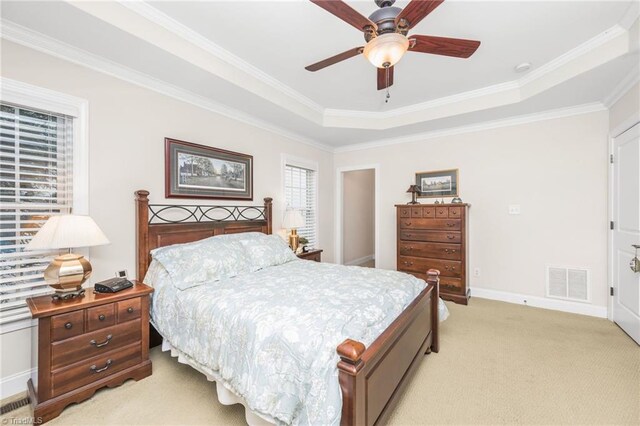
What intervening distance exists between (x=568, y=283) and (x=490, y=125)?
7.70 ft

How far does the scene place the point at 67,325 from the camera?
179cm

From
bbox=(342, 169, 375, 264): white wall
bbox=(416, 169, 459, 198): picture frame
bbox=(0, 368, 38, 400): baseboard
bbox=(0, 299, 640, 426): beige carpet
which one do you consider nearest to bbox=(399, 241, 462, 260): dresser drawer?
bbox=(416, 169, 459, 198): picture frame

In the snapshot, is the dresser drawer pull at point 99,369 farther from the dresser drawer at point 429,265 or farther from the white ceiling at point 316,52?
the dresser drawer at point 429,265

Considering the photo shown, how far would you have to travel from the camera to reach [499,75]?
311cm

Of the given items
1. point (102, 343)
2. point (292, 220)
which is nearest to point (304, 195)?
point (292, 220)

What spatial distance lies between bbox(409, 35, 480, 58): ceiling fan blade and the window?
2.83m

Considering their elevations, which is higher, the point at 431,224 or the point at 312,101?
the point at 312,101

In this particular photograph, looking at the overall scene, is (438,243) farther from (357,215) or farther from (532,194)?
(357,215)

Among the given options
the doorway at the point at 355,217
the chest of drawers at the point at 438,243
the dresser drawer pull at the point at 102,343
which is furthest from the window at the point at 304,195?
the dresser drawer pull at the point at 102,343

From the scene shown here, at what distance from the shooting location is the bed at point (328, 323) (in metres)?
1.26

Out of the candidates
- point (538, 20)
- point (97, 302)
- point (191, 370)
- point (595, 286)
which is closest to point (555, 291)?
point (595, 286)

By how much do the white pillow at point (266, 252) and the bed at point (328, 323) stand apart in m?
0.11

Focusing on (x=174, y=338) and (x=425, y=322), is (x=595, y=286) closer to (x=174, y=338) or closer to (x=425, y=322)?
(x=425, y=322)

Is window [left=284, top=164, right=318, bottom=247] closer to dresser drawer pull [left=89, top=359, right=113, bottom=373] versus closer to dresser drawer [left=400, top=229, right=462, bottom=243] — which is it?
dresser drawer [left=400, top=229, right=462, bottom=243]
